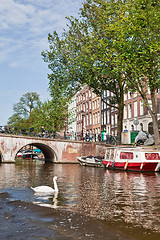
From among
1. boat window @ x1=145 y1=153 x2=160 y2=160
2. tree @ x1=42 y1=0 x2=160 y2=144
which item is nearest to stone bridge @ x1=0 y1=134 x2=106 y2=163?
tree @ x1=42 y1=0 x2=160 y2=144

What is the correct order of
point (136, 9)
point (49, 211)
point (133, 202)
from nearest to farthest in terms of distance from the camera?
point (49, 211) → point (133, 202) → point (136, 9)

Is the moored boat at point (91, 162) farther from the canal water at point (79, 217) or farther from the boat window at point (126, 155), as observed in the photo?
the canal water at point (79, 217)

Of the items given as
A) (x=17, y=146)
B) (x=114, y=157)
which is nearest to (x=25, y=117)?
(x=17, y=146)

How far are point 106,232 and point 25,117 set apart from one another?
67448mm

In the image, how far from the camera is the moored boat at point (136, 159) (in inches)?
952

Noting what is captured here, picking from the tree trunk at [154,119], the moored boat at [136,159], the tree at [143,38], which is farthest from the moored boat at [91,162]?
the tree at [143,38]

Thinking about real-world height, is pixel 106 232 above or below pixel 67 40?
below

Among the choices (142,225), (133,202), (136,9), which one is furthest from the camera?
(136,9)

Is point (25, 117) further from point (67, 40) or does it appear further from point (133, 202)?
point (133, 202)

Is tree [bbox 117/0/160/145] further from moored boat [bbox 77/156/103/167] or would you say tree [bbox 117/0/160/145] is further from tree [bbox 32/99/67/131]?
tree [bbox 32/99/67/131]

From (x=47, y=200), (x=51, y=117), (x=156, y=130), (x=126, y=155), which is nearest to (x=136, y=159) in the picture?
(x=126, y=155)

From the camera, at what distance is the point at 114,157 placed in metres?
27.8

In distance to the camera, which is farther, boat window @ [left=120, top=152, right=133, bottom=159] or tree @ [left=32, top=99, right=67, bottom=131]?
tree @ [left=32, top=99, right=67, bottom=131]

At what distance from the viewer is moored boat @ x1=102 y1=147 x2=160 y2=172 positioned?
24172 millimetres
